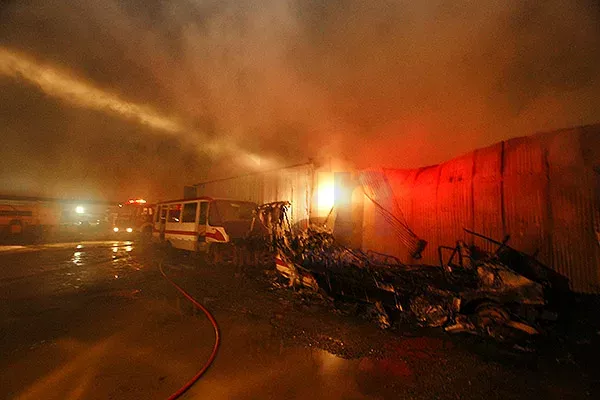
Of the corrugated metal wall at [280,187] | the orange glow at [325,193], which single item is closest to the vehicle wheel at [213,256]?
the corrugated metal wall at [280,187]

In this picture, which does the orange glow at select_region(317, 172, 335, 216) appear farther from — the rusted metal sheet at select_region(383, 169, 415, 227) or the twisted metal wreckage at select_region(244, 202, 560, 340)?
the twisted metal wreckage at select_region(244, 202, 560, 340)

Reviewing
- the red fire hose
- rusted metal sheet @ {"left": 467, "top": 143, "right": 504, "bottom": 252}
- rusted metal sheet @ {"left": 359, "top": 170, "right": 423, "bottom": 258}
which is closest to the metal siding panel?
rusted metal sheet @ {"left": 359, "top": 170, "right": 423, "bottom": 258}

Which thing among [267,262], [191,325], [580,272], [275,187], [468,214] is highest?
[275,187]

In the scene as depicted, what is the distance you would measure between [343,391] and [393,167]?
243 inches

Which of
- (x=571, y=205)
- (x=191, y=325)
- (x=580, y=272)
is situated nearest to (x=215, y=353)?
(x=191, y=325)

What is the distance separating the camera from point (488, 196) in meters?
5.29

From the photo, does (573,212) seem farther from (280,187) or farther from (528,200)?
(280,187)

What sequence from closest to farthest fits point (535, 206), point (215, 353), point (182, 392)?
1. point (182, 392)
2. point (215, 353)
3. point (535, 206)

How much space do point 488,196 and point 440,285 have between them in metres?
2.55

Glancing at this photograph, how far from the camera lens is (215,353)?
3.24 meters

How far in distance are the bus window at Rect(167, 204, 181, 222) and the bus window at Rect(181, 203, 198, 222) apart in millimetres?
462

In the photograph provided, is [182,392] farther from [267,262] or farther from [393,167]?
[393,167]

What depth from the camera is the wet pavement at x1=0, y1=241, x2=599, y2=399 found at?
102 inches

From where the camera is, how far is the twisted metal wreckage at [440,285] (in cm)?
341
